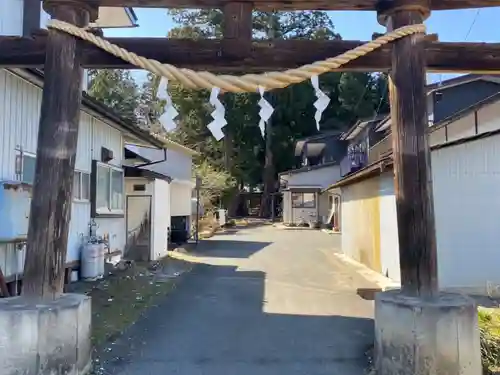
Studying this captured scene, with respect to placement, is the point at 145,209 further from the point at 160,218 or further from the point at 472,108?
the point at 472,108

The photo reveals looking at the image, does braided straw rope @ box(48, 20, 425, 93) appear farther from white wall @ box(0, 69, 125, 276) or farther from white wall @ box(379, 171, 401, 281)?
white wall @ box(379, 171, 401, 281)

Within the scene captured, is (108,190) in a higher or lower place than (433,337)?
higher

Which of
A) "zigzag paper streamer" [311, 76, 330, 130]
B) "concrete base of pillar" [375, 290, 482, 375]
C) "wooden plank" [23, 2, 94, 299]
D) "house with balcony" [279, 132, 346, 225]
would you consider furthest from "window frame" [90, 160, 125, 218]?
Result: "house with balcony" [279, 132, 346, 225]

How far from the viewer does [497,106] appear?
1095 cm

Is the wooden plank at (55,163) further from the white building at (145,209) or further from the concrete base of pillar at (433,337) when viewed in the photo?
the white building at (145,209)

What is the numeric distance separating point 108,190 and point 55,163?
291 inches

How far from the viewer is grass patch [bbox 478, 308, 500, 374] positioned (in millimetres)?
4969

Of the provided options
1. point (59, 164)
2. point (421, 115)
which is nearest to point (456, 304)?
point (421, 115)

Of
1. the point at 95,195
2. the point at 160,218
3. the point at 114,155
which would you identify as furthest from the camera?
the point at 160,218

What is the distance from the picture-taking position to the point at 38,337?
425cm

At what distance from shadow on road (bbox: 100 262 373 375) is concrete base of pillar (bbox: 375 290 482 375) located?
0.92 metres

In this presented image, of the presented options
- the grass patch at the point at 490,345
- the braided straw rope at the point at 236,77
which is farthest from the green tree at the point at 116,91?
the grass patch at the point at 490,345

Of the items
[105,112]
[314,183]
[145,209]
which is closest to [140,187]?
[145,209]

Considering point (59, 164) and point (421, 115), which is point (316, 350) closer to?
point (421, 115)
